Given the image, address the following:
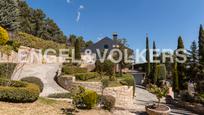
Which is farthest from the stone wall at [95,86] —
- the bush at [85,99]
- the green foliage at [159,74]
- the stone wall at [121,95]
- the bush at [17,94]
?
the green foliage at [159,74]

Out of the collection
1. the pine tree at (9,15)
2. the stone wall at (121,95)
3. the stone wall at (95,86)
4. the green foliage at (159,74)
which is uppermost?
the pine tree at (9,15)

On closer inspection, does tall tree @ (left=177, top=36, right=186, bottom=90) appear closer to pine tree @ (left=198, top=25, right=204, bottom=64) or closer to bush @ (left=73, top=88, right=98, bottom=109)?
pine tree @ (left=198, top=25, right=204, bottom=64)

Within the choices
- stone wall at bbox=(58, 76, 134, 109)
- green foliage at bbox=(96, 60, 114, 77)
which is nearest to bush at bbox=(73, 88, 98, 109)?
stone wall at bbox=(58, 76, 134, 109)

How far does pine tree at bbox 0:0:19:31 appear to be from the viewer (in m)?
27.7

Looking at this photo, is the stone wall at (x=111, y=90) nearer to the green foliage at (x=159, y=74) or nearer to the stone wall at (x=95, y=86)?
the stone wall at (x=95, y=86)

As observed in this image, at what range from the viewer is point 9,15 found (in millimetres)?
28453

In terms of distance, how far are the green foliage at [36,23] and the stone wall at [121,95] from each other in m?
34.5

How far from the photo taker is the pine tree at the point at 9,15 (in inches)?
1091

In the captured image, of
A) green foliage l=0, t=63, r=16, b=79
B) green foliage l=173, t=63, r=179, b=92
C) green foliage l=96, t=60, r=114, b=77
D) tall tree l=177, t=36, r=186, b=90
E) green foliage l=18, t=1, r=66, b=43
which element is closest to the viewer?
green foliage l=0, t=63, r=16, b=79

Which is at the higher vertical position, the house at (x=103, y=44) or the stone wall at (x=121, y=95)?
the house at (x=103, y=44)

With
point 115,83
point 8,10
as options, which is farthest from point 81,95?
point 8,10

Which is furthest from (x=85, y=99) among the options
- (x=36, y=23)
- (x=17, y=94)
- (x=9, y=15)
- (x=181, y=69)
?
(x=36, y=23)

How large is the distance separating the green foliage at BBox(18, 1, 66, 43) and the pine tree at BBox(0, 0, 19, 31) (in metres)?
16.2

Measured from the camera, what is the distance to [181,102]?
69.0 ft
